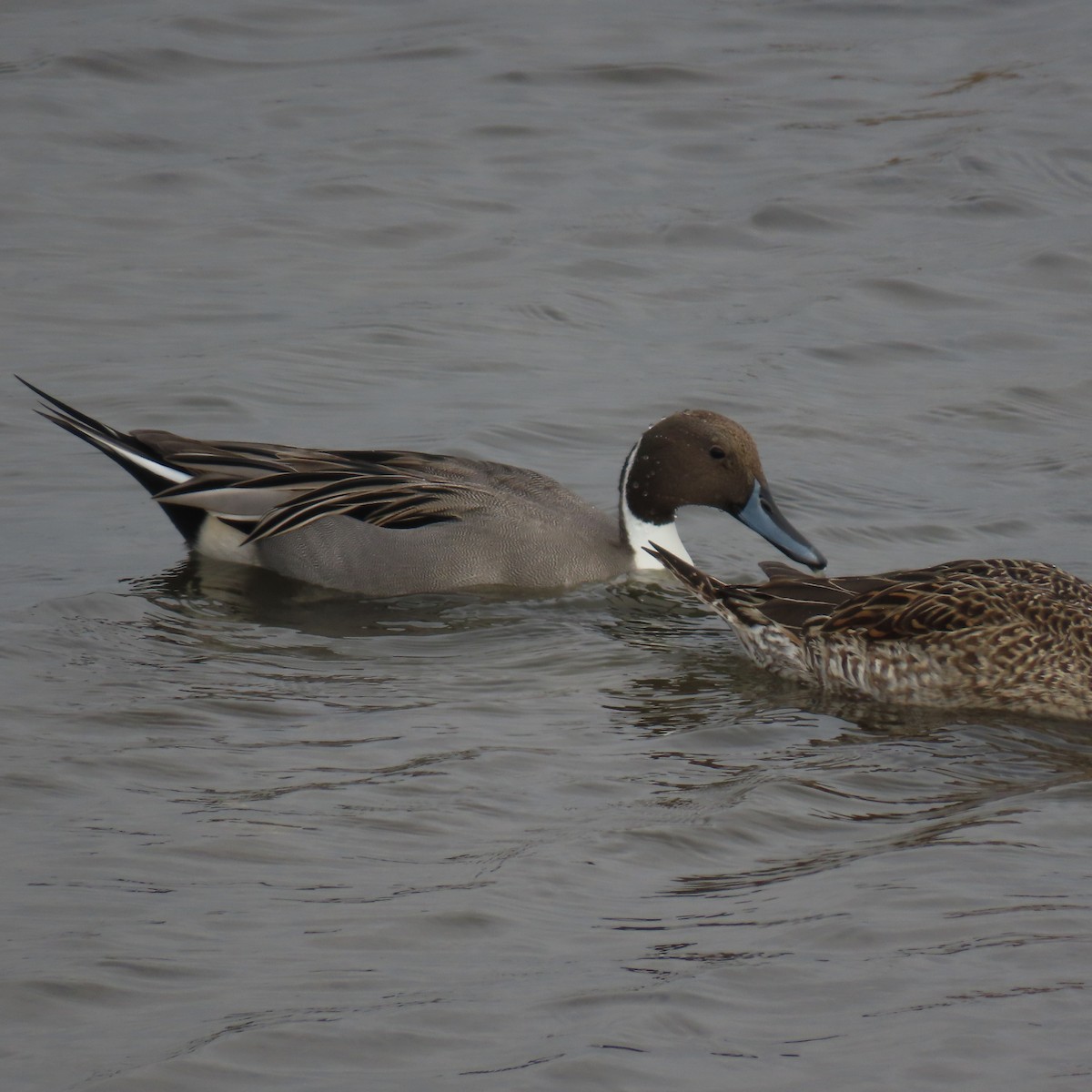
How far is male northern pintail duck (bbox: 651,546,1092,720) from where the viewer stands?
6727mm

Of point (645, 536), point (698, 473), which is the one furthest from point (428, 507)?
point (698, 473)

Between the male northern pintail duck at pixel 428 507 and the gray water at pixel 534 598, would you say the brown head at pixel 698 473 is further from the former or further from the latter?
the gray water at pixel 534 598

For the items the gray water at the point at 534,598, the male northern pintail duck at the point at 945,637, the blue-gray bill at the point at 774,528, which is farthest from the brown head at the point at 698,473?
the male northern pintail duck at the point at 945,637

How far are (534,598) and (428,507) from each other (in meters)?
0.58

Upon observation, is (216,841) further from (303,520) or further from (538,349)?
(538,349)

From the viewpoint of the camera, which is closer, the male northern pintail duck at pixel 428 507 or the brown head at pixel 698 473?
the male northern pintail duck at pixel 428 507

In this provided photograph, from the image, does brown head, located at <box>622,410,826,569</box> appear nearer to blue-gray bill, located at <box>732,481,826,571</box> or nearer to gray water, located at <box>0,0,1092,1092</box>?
blue-gray bill, located at <box>732,481,826,571</box>

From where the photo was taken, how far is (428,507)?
8.13 metres

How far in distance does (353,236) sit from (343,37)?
431 centimetres

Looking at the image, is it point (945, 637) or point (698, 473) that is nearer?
point (945, 637)

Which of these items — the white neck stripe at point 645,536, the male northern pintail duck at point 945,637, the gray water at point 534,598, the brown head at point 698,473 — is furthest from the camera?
the white neck stripe at point 645,536

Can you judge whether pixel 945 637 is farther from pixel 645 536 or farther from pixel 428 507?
pixel 428 507

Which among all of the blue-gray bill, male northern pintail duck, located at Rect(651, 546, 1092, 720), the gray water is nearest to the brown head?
the blue-gray bill

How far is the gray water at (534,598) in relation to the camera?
422 centimetres
